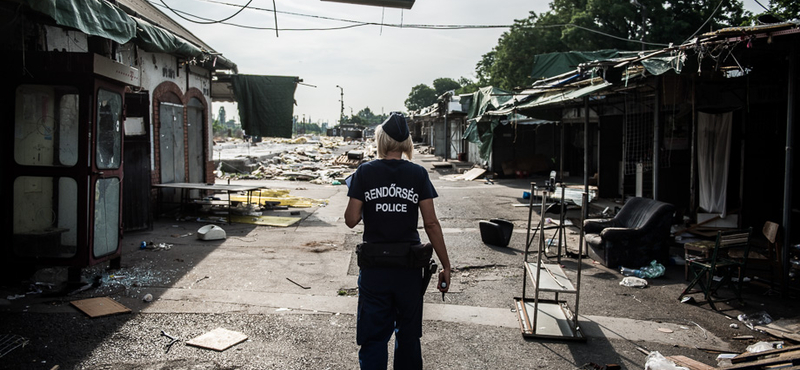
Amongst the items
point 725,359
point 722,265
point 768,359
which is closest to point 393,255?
point 768,359

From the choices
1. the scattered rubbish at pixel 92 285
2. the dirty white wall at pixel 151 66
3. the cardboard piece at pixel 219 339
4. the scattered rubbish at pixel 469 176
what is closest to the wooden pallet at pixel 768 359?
the cardboard piece at pixel 219 339

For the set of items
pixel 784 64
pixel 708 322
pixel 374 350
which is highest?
pixel 784 64

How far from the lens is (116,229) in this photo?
21.8 ft

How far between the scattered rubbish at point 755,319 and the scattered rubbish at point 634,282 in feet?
4.20

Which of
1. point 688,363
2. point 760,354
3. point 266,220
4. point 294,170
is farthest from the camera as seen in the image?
point 294,170

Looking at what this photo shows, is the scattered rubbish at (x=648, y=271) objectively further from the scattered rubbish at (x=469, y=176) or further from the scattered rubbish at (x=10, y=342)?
the scattered rubbish at (x=469, y=176)

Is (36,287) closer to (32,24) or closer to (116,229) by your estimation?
(116,229)

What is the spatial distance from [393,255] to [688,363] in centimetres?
272

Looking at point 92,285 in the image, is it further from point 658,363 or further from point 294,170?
point 294,170

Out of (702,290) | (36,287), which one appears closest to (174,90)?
(36,287)

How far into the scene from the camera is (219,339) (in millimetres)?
4598

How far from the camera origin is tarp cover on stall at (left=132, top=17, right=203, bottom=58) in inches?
340

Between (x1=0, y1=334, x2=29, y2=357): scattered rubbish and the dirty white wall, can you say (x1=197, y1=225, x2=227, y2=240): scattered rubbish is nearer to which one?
the dirty white wall

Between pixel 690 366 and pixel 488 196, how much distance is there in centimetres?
1249
